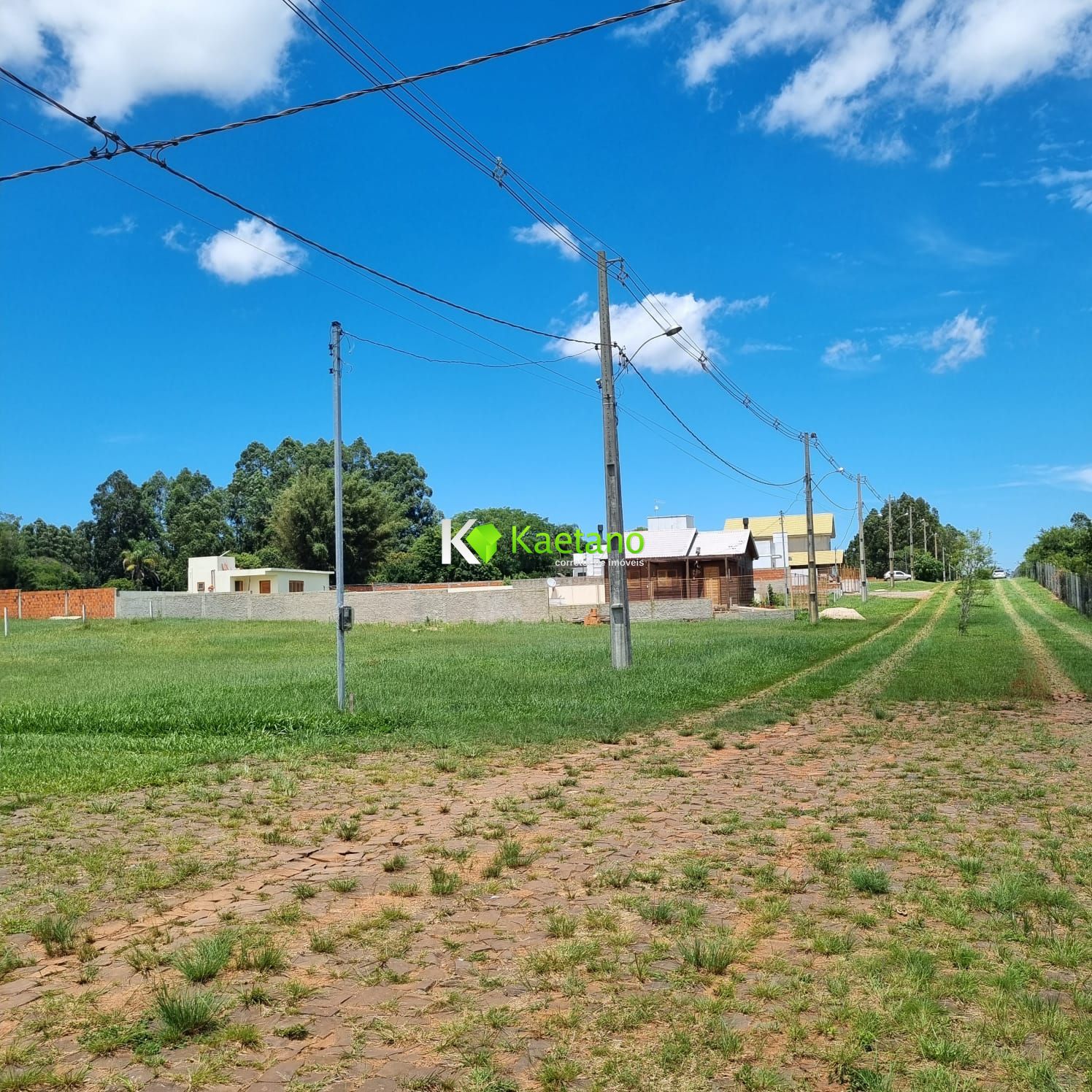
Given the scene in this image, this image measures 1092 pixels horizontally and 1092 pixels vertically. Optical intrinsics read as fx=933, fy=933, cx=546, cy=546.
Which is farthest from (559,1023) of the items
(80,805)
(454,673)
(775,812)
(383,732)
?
(454,673)

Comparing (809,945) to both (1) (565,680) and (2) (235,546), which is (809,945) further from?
(2) (235,546)

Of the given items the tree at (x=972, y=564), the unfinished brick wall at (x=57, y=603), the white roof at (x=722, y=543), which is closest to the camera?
the tree at (x=972, y=564)

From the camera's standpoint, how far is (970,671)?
59.8 feet

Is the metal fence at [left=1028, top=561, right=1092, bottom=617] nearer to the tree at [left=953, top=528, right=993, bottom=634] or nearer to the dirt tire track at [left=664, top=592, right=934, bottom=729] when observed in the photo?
the tree at [left=953, top=528, right=993, bottom=634]

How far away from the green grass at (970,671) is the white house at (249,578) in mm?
36817

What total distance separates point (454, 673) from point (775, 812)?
1197cm

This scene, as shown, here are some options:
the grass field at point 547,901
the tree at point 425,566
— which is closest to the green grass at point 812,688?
the grass field at point 547,901

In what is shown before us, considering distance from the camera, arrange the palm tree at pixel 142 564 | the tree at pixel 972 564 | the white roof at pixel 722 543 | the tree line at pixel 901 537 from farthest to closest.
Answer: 1. the tree line at pixel 901 537
2. the palm tree at pixel 142 564
3. the white roof at pixel 722 543
4. the tree at pixel 972 564

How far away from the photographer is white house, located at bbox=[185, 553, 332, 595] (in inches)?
2267

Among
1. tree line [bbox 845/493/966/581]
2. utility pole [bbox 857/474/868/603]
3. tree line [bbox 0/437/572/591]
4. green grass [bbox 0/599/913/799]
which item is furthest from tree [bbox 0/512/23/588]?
tree line [bbox 845/493/966/581]

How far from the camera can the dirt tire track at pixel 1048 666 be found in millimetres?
15090

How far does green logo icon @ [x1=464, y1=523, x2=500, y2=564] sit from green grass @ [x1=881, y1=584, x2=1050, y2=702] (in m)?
52.2

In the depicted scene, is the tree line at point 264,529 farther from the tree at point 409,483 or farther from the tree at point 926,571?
the tree at point 926,571

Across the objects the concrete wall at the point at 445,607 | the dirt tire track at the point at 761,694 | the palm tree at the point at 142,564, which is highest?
the palm tree at the point at 142,564
